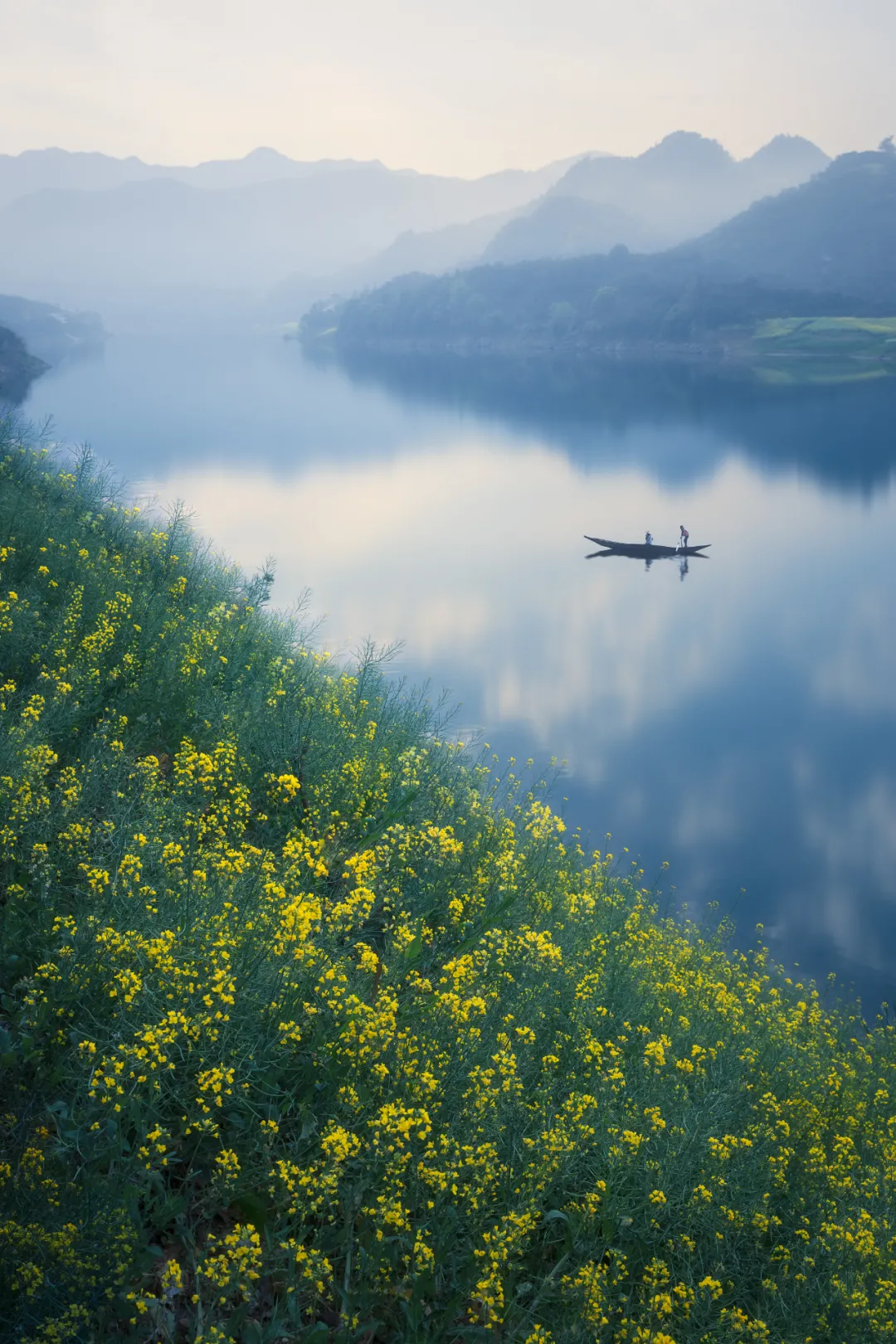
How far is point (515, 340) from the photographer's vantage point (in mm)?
160000

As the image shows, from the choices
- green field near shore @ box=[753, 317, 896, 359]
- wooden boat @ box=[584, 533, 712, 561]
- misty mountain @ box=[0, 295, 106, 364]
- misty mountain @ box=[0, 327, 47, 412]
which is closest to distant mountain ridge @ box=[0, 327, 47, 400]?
misty mountain @ box=[0, 327, 47, 412]

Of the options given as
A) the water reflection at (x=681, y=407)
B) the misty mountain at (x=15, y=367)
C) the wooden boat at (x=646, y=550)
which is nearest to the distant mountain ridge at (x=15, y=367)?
the misty mountain at (x=15, y=367)

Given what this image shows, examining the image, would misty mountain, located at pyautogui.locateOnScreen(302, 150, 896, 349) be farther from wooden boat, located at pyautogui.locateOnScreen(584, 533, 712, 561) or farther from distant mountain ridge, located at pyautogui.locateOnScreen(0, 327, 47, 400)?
wooden boat, located at pyautogui.locateOnScreen(584, 533, 712, 561)

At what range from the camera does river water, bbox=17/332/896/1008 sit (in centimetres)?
2162

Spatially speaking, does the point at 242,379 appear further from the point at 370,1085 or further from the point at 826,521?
the point at 370,1085

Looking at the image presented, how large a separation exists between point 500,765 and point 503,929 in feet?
46.8

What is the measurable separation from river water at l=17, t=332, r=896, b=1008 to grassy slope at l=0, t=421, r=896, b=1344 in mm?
11248

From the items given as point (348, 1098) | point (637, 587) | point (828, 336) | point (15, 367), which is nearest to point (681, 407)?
point (637, 587)

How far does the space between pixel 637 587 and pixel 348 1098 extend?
1422 inches

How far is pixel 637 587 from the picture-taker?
4000 cm

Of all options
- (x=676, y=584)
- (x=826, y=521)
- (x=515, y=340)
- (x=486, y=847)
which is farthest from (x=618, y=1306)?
(x=515, y=340)

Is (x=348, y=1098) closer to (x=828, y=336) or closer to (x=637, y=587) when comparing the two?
(x=637, y=587)

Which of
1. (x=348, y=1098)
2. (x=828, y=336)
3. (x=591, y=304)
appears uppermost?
(x=591, y=304)

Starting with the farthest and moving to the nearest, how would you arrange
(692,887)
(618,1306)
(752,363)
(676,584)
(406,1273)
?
(752,363) → (676,584) → (692,887) → (618,1306) → (406,1273)
